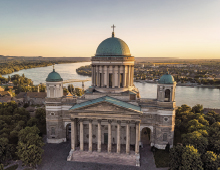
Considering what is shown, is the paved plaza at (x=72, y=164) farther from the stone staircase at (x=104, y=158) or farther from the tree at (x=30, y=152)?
the tree at (x=30, y=152)

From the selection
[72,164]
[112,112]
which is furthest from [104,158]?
[112,112]

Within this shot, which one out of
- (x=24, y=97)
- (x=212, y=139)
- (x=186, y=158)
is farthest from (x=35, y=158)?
(x=24, y=97)

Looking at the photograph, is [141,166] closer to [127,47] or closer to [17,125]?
[127,47]

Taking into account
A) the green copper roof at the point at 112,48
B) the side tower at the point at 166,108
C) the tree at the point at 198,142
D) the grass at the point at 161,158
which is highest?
the green copper roof at the point at 112,48

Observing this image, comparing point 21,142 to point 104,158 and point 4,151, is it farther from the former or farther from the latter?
point 104,158

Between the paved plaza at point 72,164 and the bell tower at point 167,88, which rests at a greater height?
the bell tower at point 167,88

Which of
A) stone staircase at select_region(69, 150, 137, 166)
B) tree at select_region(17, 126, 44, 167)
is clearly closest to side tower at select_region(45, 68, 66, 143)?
tree at select_region(17, 126, 44, 167)

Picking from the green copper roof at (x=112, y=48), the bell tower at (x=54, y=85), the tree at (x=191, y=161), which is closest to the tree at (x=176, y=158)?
the tree at (x=191, y=161)

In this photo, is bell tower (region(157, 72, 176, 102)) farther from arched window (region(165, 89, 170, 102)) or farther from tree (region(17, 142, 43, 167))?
tree (region(17, 142, 43, 167))
